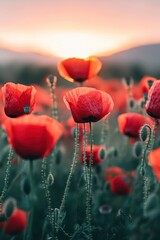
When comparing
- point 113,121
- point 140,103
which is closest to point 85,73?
point 140,103

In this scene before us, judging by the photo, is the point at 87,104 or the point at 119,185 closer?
the point at 87,104

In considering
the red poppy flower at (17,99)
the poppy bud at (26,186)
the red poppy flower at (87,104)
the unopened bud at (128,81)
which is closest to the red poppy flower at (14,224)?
the poppy bud at (26,186)

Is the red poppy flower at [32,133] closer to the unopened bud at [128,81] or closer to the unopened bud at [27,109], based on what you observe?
the unopened bud at [27,109]

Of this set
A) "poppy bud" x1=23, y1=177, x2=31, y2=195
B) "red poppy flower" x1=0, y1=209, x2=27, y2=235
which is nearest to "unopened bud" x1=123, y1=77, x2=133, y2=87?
"poppy bud" x1=23, y1=177, x2=31, y2=195

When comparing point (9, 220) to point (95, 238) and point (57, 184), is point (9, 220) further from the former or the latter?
point (57, 184)

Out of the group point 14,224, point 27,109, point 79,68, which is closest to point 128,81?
point 79,68

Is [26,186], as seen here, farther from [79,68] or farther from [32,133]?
[32,133]
